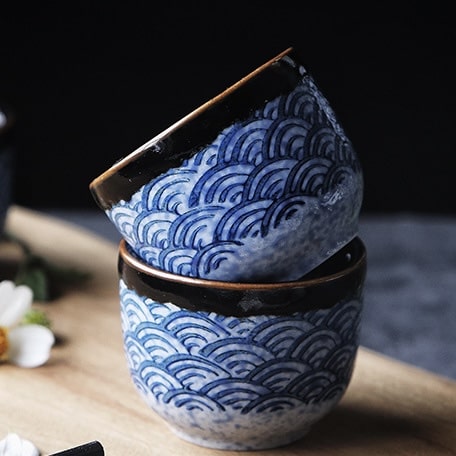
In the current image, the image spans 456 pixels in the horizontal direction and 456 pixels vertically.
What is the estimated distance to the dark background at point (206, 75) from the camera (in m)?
2.21

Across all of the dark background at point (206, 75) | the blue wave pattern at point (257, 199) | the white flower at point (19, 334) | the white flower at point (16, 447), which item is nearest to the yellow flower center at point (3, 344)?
the white flower at point (19, 334)

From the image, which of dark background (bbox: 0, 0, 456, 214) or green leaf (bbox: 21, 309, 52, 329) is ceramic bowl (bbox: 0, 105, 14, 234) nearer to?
green leaf (bbox: 21, 309, 52, 329)

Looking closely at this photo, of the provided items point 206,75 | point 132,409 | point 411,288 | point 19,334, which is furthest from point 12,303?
point 206,75

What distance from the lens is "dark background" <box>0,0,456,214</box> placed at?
2.21 m

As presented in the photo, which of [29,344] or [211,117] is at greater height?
[211,117]

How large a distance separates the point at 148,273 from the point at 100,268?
1.64 ft

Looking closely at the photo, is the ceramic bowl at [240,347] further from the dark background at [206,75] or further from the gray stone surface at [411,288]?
the dark background at [206,75]

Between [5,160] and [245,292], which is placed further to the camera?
[5,160]

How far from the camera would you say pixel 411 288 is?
5.69 ft

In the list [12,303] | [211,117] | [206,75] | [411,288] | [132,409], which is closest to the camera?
[211,117]

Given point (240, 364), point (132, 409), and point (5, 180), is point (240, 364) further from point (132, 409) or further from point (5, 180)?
point (5, 180)

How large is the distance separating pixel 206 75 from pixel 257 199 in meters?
1.64

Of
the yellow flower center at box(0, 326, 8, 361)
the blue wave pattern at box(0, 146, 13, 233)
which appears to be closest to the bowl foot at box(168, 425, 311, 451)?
the yellow flower center at box(0, 326, 8, 361)

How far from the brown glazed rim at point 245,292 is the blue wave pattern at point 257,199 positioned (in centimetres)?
1
